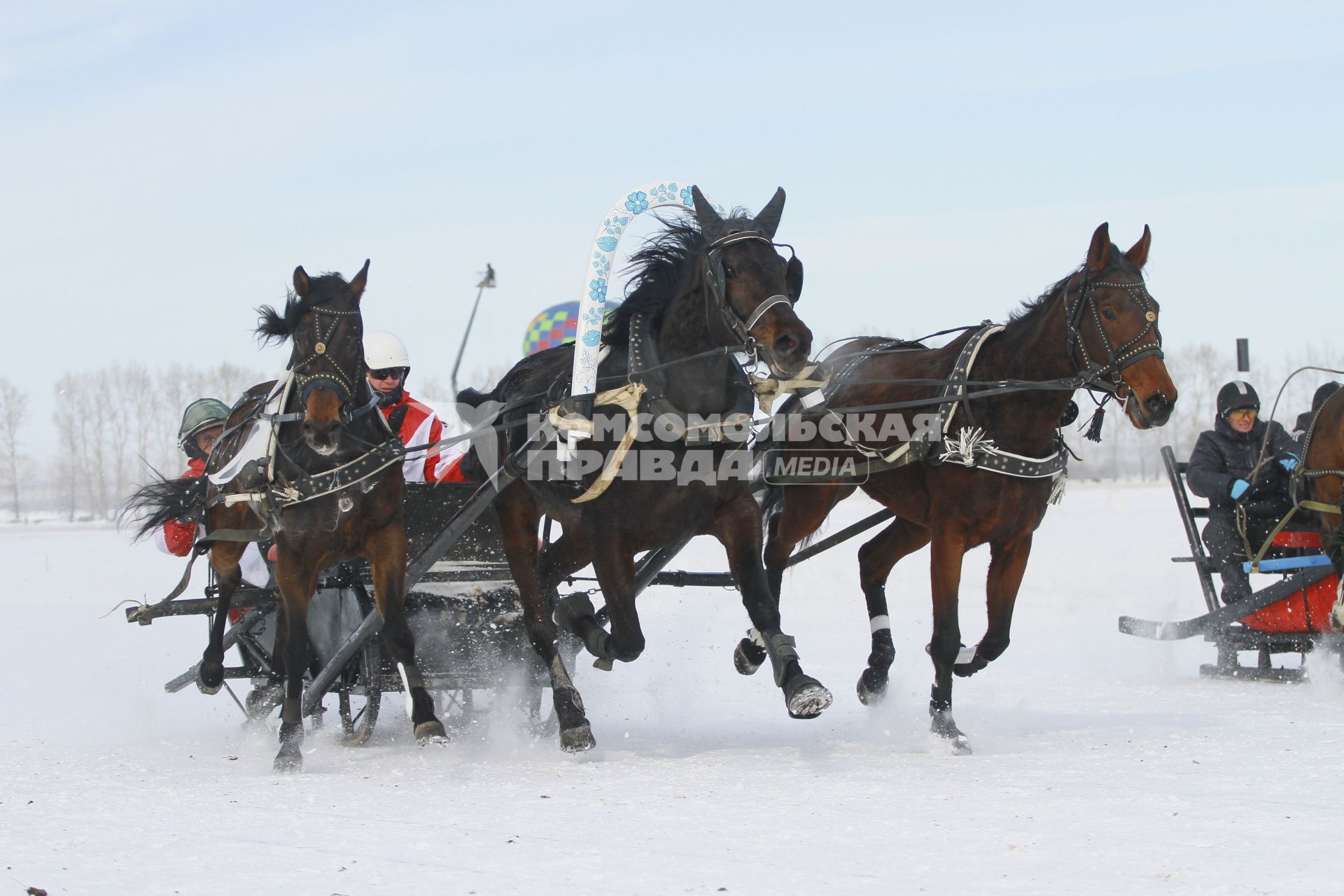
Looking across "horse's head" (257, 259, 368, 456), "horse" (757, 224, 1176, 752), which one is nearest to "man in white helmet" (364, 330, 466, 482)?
"horse's head" (257, 259, 368, 456)

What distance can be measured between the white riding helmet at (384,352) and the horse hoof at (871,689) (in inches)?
130

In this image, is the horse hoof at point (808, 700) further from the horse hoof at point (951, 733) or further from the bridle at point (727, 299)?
the bridle at point (727, 299)

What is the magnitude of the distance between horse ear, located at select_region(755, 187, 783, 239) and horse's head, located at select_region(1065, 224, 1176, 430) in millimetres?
1482

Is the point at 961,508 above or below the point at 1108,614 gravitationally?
above

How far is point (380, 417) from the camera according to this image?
6.93 m

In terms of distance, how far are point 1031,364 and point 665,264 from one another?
187 cm

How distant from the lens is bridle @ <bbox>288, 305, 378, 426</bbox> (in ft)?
20.7

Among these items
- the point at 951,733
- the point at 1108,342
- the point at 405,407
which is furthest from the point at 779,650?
the point at 405,407

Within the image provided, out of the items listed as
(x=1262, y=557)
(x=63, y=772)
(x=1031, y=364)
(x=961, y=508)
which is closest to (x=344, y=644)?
(x=63, y=772)

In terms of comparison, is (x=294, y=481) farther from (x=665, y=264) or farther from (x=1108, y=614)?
(x=1108, y=614)

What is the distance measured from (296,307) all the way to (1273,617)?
6557 mm

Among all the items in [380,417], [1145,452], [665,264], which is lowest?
[1145,452]

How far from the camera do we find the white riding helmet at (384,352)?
811 cm

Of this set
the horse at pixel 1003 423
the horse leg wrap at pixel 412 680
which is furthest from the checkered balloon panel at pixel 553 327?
the horse leg wrap at pixel 412 680
